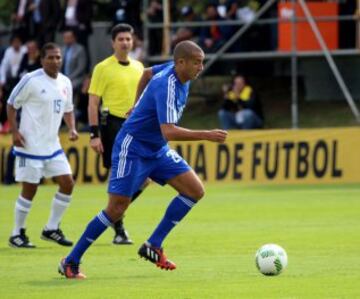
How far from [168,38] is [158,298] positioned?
62.1ft

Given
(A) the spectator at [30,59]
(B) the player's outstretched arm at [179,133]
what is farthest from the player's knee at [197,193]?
(A) the spectator at [30,59]

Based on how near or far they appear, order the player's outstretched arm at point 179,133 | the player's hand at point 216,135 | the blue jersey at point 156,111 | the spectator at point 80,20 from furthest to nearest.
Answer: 1. the spectator at point 80,20
2. the blue jersey at point 156,111
3. the player's outstretched arm at point 179,133
4. the player's hand at point 216,135

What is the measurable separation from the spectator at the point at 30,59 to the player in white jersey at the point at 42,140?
37.6 ft

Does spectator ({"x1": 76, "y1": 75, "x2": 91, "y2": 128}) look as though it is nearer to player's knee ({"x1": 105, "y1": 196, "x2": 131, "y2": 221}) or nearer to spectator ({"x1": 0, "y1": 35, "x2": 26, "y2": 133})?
spectator ({"x1": 0, "y1": 35, "x2": 26, "y2": 133})

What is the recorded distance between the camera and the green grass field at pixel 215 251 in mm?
10836

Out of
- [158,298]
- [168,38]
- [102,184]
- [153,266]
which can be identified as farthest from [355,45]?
[158,298]

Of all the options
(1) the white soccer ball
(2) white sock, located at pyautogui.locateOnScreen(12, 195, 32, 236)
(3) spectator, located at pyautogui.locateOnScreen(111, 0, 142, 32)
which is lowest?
(2) white sock, located at pyautogui.locateOnScreen(12, 195, 32, 236)

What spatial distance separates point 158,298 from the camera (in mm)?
10281

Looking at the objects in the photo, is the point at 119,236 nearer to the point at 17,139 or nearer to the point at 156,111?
the point at 17,139

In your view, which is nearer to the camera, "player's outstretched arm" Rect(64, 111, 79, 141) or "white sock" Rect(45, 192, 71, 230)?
"white sock" Rect(45, 192, 71, 230)

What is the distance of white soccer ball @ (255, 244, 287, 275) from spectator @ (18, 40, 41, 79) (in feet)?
52.0

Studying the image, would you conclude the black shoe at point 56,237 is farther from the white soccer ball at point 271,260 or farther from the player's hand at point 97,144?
the white soccer ball at point 271,260

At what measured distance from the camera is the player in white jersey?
15.2 metres

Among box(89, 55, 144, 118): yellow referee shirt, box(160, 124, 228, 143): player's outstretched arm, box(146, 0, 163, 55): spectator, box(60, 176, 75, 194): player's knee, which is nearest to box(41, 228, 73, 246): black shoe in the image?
box(60, 176, 75, 194): player's knee
